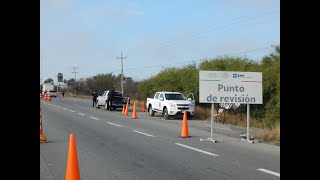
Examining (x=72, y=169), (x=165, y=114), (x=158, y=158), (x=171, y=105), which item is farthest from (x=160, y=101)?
(x=72, y=169)

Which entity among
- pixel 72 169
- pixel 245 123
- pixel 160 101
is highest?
pixel 160 101

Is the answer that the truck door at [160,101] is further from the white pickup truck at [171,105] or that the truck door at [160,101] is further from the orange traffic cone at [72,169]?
the orange traffic cone at [72,169]

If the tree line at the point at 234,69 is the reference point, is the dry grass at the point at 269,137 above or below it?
below

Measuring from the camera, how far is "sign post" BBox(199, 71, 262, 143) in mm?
15336

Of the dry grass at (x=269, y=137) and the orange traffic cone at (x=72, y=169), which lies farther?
the dry grass at (x=269, y=137)

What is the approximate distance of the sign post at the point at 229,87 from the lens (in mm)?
15336

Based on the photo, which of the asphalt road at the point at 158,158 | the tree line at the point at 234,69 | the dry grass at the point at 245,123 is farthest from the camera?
the tree line at the point at 234,69

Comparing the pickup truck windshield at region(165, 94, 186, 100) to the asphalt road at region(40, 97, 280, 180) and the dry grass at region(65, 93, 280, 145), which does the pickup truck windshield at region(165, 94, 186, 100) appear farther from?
the asphalt road at region(40, 97, 280, 180)

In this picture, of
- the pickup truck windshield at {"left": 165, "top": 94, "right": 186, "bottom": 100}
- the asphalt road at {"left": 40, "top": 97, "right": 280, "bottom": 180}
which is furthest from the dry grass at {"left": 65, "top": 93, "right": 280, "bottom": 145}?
the pickup truck windshield at {"left": 165, "top": 94, "right": 186, "bottom": 100}

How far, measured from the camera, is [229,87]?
15453mm

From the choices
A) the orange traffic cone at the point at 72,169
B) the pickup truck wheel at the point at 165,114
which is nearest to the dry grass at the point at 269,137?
the orange traffic cone at the point at 72,169

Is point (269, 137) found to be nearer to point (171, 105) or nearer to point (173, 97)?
point (171, 105)

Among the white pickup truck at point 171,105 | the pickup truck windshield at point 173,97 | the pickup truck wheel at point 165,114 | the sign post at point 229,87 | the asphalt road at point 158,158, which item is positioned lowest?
the asphalt road at point 158,158
